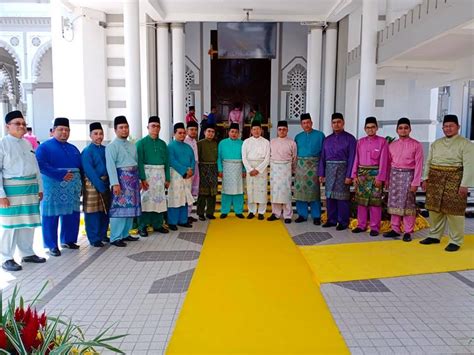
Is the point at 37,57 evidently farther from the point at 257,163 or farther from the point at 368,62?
the point at 368,62

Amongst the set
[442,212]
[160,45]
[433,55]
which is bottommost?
[442,212]

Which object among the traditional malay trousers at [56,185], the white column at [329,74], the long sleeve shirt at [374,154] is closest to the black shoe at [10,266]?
the traditional malay trousers at [56,185]

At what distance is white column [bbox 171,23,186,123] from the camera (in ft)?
28.6

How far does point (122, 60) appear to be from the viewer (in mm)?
8469

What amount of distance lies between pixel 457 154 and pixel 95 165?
4.16 m

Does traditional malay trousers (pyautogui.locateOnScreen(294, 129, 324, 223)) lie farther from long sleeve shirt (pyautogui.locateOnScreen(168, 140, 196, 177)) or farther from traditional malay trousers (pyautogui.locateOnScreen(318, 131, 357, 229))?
long sleeve shirt (pyautogui.locateOnScreen(168, 140, 196, 177))

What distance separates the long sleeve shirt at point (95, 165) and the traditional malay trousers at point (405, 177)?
141 inches

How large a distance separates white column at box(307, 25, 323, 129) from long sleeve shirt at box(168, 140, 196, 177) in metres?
3.89

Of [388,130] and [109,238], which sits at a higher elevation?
[388,130]

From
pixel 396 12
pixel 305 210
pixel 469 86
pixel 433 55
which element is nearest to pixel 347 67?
pixel 396 12

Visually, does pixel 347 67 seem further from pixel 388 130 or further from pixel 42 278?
pixel 42 278

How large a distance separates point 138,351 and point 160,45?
7.40 metres

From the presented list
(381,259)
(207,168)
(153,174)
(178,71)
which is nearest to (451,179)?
(381,259)

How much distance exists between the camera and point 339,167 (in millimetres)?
5652
